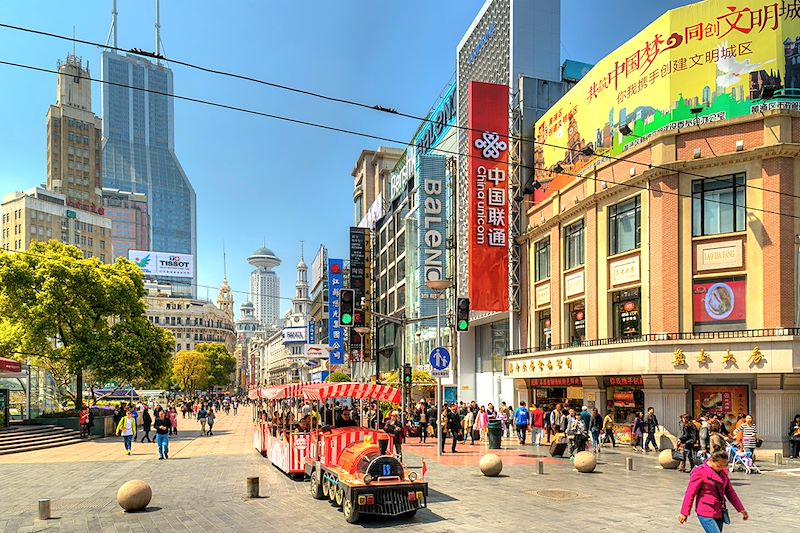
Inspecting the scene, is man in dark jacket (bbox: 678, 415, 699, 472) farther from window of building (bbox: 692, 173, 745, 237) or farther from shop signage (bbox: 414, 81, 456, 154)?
shop signage (bbox: 414, 81, 456, 154)

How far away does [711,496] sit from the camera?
864 cm

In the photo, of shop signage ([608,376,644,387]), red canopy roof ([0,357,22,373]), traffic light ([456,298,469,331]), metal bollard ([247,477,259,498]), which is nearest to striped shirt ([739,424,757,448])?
shop signage ([608,376,644,387])

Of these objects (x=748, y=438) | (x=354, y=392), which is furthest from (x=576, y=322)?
(x=354, y=392)

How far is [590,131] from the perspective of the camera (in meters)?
32.1

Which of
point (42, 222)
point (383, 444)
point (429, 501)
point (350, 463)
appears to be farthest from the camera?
point (42, 222)

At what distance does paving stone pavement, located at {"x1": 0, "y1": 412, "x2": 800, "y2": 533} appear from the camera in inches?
506

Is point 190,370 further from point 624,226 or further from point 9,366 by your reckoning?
point 624,226

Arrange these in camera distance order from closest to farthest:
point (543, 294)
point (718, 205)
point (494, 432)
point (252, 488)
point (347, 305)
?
1. point (252, 488)
2. point (347, 305)
3. point (718, 205)
4. point (494, 432)
5. point (543, 294)

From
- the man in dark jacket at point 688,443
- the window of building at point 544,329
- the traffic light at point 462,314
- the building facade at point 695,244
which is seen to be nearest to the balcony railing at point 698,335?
the building facade at point 695,244

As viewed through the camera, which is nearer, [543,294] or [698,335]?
[698,335]

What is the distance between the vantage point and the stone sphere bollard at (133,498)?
14.3 m

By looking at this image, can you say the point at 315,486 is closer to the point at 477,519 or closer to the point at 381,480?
the point at 381,480

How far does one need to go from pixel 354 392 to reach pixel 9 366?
2421cm

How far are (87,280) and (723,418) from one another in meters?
32.2
